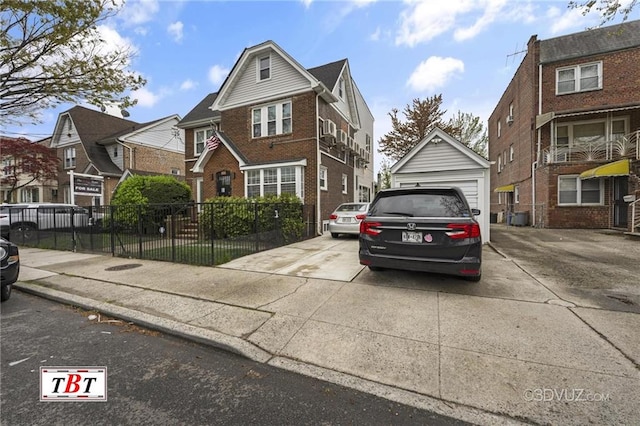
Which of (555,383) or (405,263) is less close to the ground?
(405,263)

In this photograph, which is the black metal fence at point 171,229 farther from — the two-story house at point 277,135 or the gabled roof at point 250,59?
the gabled roof at point 250,59

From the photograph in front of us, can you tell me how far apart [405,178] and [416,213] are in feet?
20.0

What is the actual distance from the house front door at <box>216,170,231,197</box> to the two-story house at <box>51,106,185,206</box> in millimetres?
9997

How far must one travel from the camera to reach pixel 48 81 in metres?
8.66

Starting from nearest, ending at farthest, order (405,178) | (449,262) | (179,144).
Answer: (449,262)
(405,178)
(179,144)

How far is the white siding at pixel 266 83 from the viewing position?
1301cm

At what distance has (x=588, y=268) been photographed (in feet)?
19.8

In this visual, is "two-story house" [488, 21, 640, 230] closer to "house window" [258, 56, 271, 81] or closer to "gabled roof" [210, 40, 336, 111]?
"gabled roof" [210, 40, 336, 111]

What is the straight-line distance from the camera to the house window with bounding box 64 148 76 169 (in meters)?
23.2

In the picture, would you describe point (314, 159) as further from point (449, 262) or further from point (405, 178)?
point (449, 262)

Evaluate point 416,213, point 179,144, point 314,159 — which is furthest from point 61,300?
point 179,144

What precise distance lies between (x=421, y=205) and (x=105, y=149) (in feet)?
91.5

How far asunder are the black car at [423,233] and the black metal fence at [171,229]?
424cm

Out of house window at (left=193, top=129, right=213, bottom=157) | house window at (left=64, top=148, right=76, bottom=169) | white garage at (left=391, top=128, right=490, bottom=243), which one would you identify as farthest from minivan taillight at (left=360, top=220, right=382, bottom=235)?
house window at (left=64, top=148, right=76, bottom=169)
